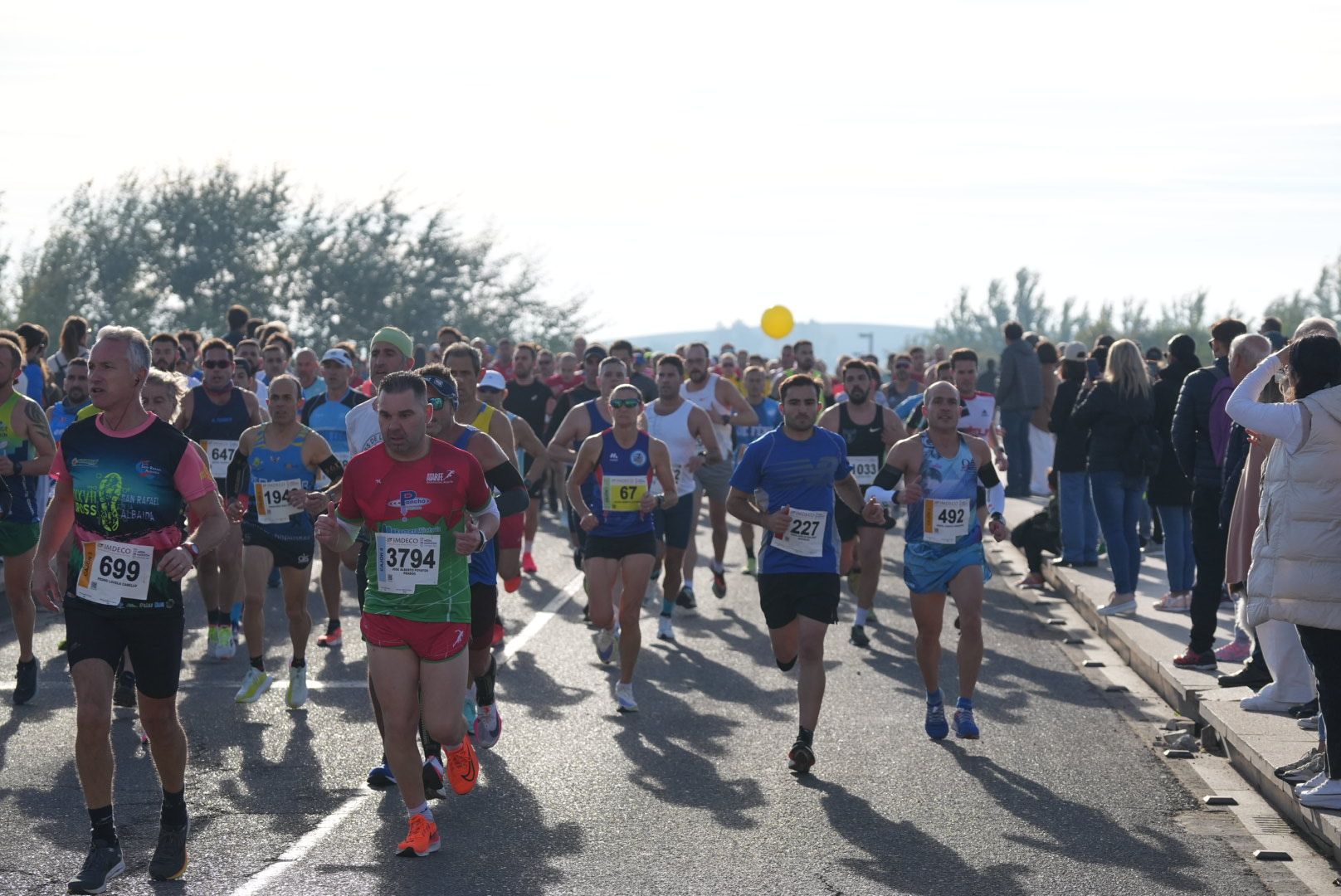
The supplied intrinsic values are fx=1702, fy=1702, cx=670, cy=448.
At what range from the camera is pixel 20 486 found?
33.3ft

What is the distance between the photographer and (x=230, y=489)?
10.2m

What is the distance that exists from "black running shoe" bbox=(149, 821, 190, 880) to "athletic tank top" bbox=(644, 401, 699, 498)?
22.7 feet

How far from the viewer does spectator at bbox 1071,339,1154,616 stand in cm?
1323

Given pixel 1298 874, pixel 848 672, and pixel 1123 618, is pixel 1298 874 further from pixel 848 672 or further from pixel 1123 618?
pixel 1123 618

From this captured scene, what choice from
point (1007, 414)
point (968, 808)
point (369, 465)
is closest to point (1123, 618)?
point (968, 808)

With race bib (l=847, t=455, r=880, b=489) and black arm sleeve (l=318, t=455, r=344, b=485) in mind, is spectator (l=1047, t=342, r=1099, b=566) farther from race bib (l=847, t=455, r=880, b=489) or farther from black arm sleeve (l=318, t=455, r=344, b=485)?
black arm sleeve (l=318, t=455, r=344, b=485)

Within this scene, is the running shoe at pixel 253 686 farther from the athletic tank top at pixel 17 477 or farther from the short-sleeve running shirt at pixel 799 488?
the short-sleeve running shirt at pixel 799 488

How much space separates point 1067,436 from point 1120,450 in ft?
6.17

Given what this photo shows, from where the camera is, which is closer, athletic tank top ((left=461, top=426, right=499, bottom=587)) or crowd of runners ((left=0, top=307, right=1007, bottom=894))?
crowd of runners ((left=0, top=307, right=1007, bottom=894))

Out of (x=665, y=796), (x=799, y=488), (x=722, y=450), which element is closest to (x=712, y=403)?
(x=722, y=450)

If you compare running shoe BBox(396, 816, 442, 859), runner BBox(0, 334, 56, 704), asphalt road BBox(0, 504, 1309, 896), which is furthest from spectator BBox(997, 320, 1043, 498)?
running shoe BBox(396, 816, 442, 859)

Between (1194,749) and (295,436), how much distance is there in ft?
18.0

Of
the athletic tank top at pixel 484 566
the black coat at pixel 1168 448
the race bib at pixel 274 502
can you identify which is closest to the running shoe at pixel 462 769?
the athletic tank top at pixel 484 566

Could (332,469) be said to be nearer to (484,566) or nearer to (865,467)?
(484,566)
